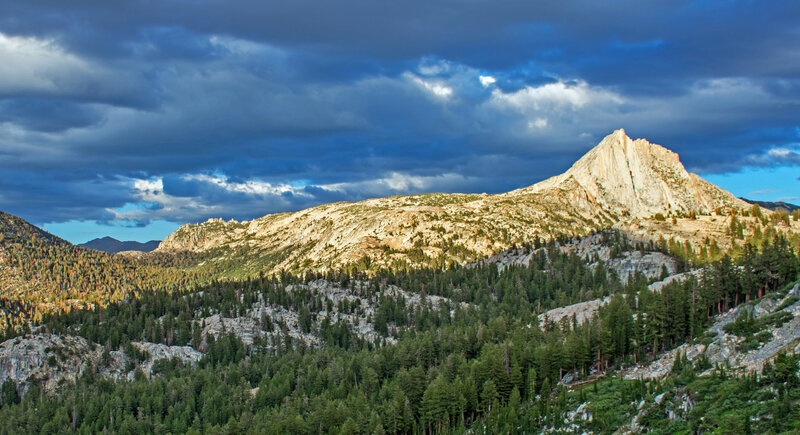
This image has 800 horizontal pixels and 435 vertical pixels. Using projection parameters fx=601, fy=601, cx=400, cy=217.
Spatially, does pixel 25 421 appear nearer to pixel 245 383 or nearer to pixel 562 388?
pixel 245 383

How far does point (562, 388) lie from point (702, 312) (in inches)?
1613

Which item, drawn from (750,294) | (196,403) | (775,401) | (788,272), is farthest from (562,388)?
(196,403)

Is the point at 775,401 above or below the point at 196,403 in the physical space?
above

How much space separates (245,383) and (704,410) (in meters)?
142

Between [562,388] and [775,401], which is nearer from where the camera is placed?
[775,401]

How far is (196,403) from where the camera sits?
183375 millimetres

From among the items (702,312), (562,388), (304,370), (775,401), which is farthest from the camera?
(304,370)

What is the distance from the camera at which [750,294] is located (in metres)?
146

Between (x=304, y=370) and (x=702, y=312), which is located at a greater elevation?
(x=702, y=312)

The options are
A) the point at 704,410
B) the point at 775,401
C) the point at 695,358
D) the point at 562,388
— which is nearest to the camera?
the point at 775,401

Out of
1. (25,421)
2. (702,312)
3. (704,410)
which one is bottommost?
(25,421)

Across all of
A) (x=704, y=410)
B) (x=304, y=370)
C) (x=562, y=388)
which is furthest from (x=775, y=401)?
(x=304, y=370)

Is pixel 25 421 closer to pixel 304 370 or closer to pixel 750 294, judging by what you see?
pixel 304 370

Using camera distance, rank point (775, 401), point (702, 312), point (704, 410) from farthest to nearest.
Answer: point (702, 312), point (704, 410), point (775, 401)
